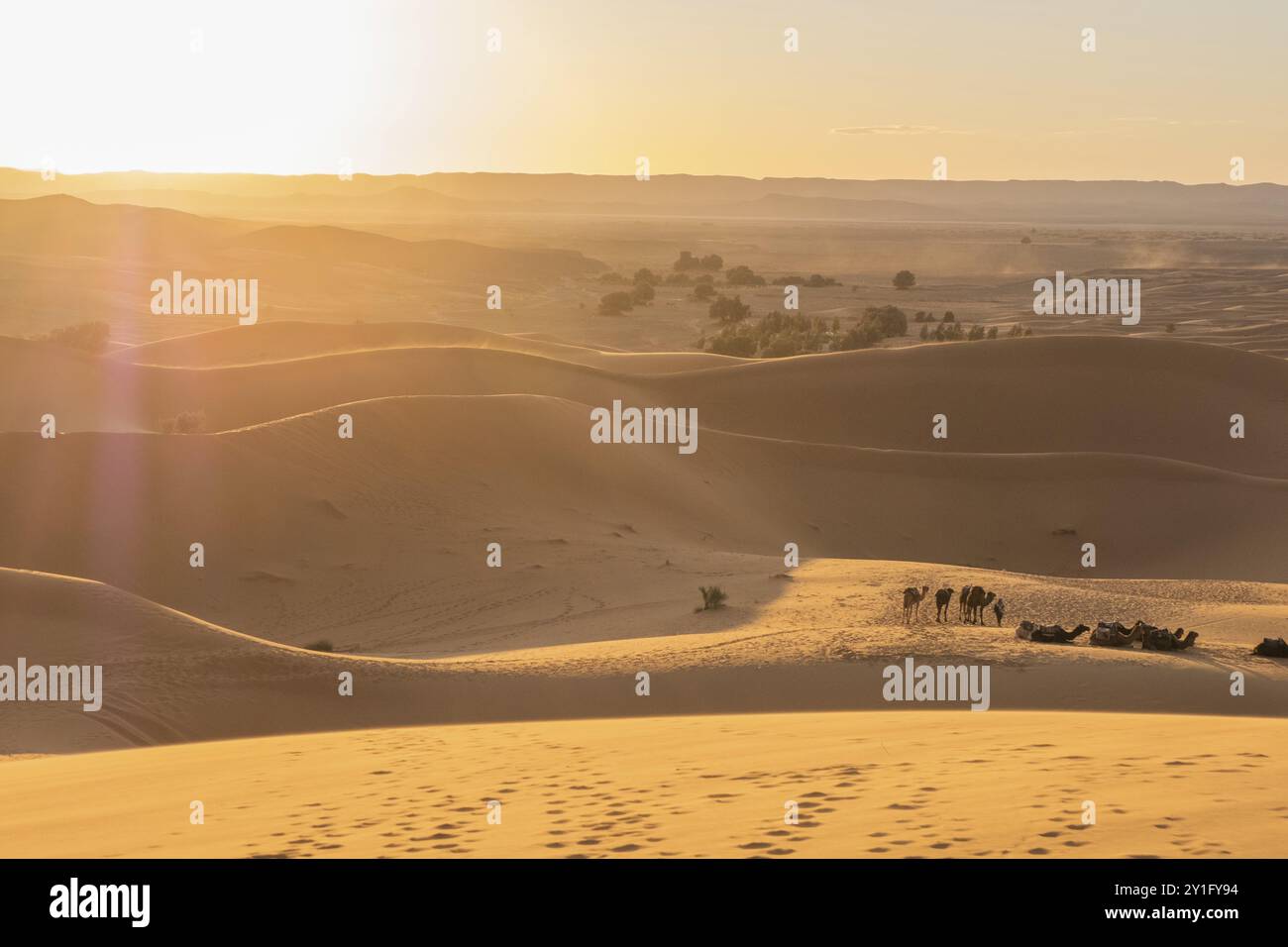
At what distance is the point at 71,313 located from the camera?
6606cm

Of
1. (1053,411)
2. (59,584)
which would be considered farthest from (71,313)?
(59,584)

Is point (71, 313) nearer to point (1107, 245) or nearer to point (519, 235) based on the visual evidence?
point (519, 235)

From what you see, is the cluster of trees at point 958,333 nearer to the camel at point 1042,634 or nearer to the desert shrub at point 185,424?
the desert shrub at point 185,424

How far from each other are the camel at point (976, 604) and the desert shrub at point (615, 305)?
5608cm

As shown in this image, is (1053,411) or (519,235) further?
(519,235)

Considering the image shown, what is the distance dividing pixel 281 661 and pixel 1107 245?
420 feet

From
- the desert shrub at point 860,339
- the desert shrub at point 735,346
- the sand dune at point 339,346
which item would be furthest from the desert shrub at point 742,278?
the sand dune at point 339,346

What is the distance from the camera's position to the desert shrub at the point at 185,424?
32622 mm

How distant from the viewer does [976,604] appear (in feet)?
57.7

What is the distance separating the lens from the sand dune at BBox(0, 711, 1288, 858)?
694 centimetres
